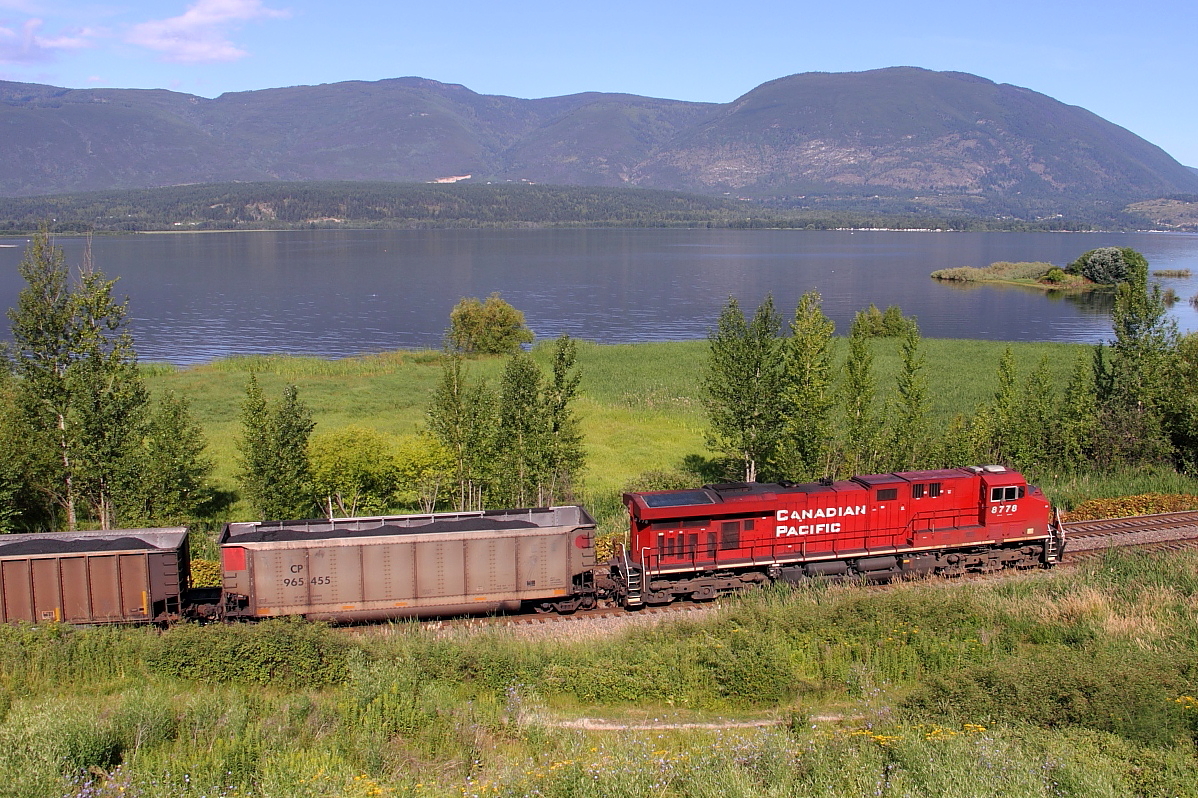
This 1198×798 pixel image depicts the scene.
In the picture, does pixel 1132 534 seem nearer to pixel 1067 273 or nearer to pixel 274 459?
pixel 274 459

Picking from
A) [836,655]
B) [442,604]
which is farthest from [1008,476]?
[442,604]

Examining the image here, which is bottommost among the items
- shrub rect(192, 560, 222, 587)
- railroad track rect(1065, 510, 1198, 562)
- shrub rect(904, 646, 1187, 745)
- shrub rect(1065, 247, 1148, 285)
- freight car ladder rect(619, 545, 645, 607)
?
shrub rect(192, 560, 222, 587)

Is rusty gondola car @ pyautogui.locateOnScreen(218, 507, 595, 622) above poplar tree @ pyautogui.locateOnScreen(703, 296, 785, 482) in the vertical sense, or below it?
below

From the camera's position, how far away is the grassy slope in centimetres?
4838

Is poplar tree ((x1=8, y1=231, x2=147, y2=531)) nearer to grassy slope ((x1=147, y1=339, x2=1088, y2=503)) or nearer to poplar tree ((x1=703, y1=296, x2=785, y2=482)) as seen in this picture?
grassy slope ((x1=147, y1=339, x2=1088, y2=503))

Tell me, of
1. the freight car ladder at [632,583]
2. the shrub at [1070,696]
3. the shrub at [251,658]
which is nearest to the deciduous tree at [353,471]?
the freight car ladder at [632,583]

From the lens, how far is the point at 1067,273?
170875 mm

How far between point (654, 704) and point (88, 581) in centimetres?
1385

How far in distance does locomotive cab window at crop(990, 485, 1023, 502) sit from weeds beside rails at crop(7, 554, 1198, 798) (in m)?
4.17

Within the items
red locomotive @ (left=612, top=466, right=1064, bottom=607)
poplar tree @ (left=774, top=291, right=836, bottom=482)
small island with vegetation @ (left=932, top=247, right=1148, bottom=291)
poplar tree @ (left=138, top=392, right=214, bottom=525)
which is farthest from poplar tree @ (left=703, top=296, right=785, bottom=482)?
small island with vegetation @ (left=932, top=247, right=1148, bottom=291)

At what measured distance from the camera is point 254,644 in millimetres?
17156

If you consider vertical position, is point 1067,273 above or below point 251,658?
above

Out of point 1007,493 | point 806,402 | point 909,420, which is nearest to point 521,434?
point 806,402

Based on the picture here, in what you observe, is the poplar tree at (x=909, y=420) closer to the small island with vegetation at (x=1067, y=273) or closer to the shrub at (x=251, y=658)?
the shrub at (x=251, y=658)
